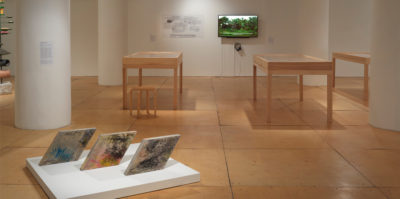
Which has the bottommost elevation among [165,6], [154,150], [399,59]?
[154,150]

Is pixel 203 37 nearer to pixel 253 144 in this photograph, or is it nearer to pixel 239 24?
pixel 239 24

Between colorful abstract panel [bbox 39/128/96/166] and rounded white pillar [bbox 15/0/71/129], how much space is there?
2.49m

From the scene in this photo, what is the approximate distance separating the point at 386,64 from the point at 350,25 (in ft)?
30.0

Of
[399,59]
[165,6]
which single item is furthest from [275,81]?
[399,59]

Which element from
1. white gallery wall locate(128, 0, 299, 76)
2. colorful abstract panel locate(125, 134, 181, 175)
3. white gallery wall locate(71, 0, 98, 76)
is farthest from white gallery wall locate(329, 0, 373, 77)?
colorful abstract panel locate(125, 134, 181, 175)

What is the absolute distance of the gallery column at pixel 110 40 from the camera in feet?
46.4

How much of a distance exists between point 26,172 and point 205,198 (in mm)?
2107

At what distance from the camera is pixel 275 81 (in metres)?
15.4

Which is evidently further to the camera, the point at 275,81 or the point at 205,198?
the point at 275,81

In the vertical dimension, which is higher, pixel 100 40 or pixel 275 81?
pixel 100 40

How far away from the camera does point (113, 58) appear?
47.1 ft

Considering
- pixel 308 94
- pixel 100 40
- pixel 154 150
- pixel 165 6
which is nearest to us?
pixel 154 150

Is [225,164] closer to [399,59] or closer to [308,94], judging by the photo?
[399,59]

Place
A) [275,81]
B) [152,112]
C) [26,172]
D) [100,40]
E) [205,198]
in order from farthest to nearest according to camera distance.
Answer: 1. [275,81]
2. [100,40]
3. [152,112]
4. [26,172]
5. [205,198]
